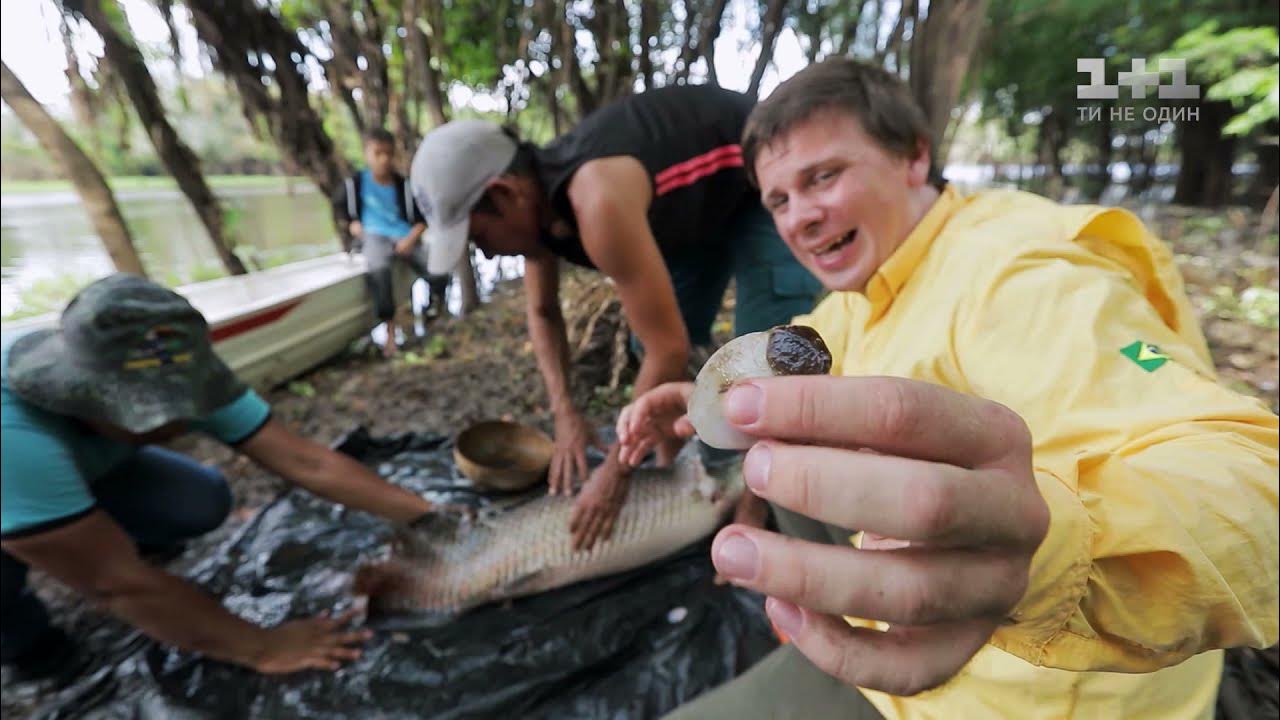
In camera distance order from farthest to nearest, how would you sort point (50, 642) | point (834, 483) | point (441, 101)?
point (441, 101), point (50, 642), point (834, 483)

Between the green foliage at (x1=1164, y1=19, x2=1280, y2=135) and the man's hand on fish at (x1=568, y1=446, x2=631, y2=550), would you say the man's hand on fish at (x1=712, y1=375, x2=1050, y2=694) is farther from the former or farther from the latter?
the green foliage at (x1=1164, y1=19, x2=1280, y2=135)

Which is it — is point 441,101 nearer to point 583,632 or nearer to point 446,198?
point 446,198

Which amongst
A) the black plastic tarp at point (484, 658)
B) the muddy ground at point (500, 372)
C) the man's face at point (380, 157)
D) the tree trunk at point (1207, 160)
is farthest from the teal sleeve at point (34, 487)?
the tree trunk at point (1207, 160)

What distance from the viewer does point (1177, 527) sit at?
2.16 feet

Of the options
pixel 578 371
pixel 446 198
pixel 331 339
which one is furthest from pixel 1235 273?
pixel 331 339

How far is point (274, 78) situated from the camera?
6.41m

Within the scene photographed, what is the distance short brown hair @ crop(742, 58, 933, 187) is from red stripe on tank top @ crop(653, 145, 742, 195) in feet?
2.52

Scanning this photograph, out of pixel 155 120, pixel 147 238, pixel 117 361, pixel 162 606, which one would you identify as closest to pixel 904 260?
pixel 117 361

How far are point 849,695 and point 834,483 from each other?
1.11m

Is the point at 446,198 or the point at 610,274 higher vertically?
the point at 446,198

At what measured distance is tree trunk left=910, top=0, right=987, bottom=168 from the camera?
11.0ft

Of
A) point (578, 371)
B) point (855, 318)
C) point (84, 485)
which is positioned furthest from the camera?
point (578, 371)

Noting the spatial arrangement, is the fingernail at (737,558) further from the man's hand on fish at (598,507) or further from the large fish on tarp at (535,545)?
the large fish on tarp at (535,545)

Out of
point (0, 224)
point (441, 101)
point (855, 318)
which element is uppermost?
point (441, 101)
